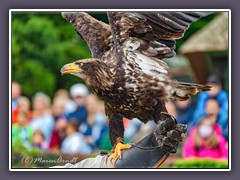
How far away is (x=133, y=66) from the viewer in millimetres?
7691

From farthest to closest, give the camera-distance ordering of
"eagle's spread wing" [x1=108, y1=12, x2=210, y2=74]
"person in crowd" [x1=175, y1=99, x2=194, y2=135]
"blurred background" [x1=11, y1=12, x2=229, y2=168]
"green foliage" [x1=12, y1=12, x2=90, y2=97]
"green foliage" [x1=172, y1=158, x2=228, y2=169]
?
"green foliage" [x1=12, y1=12, x2=90, y2=97] < "person in crowd" [x1=175, y1=99, x2=194, y2=135] < "blurred background" [x1=11, y1=12, x2=229, y2=168] < "green foliage" [x1=172, y1=158, x2=228, y2=169] < "eagle's spread wing" [x1=108, y1=12, x2=210, y2=74]

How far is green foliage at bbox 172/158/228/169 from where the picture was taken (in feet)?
29.2

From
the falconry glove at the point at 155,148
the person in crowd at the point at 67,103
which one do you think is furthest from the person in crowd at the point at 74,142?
the falconry glove at the point at 155,148

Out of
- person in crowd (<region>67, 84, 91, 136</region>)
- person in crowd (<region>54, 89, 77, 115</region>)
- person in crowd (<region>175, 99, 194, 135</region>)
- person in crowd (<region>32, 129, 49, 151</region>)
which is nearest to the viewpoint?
person in crowd (<region>32, 129, 49, 151</region>)

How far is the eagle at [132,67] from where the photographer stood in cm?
761

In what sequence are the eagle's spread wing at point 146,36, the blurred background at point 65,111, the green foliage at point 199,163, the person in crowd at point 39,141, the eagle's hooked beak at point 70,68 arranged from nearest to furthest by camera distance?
the eagle's hooked beak at point 70,68 → the eagle's spread wing at point 146,36 → the green foliage at point 199,163 → the blurred background at point 65,111 → the person in crowd at point 39,141

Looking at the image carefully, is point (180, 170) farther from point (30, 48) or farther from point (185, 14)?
point (30, 48)

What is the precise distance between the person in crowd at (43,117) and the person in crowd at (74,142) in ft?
0.66

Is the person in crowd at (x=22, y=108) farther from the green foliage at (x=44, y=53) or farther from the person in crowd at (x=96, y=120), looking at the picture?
the person in crowd at (x=96, y=120)

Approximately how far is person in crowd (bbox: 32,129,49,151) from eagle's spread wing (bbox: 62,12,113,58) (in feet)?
5.37

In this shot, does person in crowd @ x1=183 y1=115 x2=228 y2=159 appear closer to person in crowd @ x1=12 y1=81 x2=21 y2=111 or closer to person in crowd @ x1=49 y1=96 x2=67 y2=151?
person in crowd @ x1=49 y1=96 x2=67 y2=151

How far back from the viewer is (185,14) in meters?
7.98

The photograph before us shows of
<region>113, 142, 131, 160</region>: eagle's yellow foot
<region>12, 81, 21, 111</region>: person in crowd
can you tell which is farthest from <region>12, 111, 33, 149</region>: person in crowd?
<region>113, 142, 131, 160</region>: eagle's yellow foot
